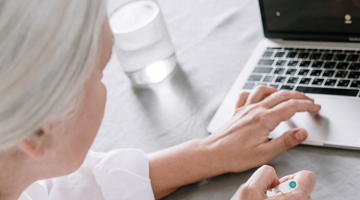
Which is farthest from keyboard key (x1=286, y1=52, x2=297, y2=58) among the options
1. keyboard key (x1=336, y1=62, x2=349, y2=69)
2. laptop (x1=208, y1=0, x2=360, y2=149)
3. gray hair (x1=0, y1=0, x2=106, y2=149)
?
gray hair (x1=0, y1=0, x2=106, y2=149)

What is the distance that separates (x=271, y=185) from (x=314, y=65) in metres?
0.33

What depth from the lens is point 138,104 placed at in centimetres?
85

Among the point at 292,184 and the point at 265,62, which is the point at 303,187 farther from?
the point at 265,62

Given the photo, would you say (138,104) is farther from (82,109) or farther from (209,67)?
(82,109)

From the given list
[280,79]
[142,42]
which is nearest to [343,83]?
[280,79]

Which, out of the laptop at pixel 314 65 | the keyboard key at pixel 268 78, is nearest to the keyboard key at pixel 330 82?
the laptop at pixel 314 65

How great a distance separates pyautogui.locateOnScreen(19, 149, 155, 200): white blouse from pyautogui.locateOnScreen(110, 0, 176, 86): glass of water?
0.87 ft

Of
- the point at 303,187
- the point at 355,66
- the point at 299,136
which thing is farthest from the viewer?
the point at 355,66

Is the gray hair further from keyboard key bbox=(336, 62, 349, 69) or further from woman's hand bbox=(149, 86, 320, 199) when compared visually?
keyboard key bbox=(336, 62, 349, 69)

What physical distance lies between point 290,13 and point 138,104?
0.41m

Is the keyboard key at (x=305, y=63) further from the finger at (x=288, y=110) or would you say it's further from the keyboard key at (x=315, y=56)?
the finger at (x=288, y=110)

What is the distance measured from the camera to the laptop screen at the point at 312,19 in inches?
28.8

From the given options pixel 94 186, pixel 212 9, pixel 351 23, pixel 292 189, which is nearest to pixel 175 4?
pixel 212 9

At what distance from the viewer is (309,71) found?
72cm
